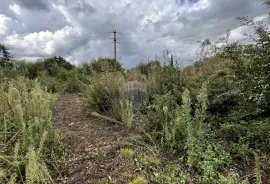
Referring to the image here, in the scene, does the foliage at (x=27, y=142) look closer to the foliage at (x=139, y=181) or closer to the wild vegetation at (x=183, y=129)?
the wild vegetation at (x=183, y=129)

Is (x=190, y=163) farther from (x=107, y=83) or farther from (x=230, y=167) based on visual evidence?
(x=107, y=83)

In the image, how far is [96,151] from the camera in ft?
9.55

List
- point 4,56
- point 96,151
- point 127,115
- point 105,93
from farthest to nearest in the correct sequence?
1. point 4,56
2. point 105,93
3. point 127,115
4. point 96,151

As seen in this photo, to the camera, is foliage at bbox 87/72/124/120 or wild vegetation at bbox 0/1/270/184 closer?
wild vegetation at bbox 0/1/270/184

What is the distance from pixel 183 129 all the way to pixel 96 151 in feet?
3.60

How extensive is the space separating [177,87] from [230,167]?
86.0 inches

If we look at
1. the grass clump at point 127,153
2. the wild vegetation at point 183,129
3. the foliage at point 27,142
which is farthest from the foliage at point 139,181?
the foliage at point 27,142

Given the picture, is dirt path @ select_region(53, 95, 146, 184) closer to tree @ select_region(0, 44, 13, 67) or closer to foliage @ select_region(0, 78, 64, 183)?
foliage @ select_region(0, 78, 64, 183)

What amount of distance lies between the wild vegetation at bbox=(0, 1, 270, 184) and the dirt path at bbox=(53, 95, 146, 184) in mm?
135

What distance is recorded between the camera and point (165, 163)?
262 cm

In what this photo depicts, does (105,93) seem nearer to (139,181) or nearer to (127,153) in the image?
(127,153)

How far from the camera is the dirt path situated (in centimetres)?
239

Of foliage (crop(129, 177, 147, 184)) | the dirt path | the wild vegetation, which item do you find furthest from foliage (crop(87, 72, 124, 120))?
foliage (crop(129, 177, 147, 184))

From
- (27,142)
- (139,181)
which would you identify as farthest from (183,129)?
(27,142)
